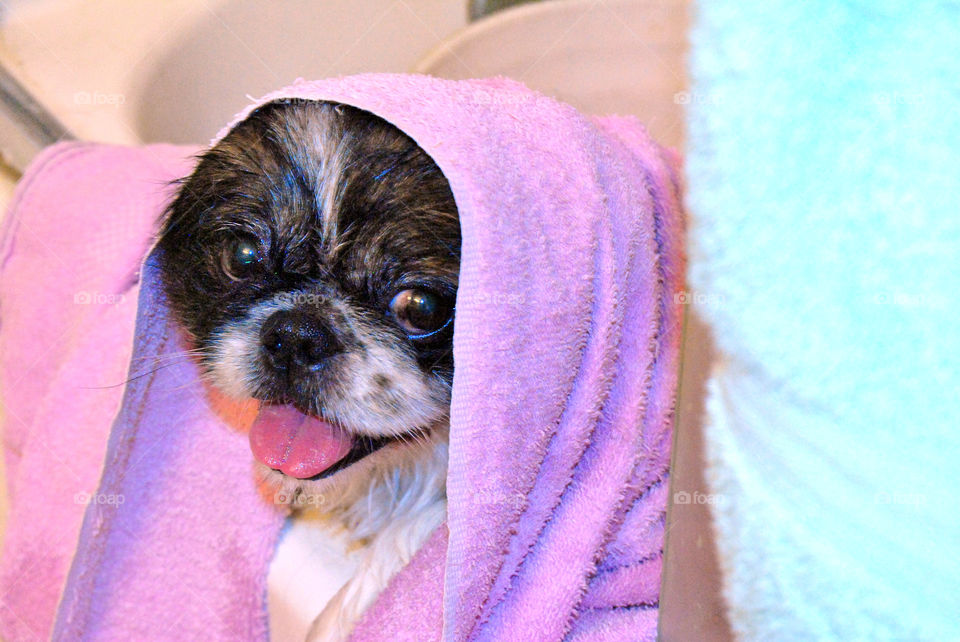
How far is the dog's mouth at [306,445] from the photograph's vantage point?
1.11m

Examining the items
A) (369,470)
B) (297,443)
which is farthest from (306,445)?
(369,470)

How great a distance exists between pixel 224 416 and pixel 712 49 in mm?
1084

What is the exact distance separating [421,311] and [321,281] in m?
0.15

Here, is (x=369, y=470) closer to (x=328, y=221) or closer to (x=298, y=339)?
(x=298, y=339)

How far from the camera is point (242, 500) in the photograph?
4.41 feet

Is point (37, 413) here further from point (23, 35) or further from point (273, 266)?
point (23, 35)

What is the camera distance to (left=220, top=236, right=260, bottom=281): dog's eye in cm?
104

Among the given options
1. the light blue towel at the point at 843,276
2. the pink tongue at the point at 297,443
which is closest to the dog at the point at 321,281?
the pink tongue at the point at 297,443

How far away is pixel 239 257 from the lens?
105cm

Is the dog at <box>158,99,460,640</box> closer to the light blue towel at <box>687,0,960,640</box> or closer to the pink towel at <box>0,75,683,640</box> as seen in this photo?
the pink towel at <box>0,75,683,640</box>

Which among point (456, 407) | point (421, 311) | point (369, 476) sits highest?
point (421, 311)

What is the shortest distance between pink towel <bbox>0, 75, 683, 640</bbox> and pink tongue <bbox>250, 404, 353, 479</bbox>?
0.68 ft

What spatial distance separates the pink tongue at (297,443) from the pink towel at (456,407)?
0.21m

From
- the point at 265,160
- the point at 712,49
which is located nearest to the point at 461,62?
the point at 265,160
